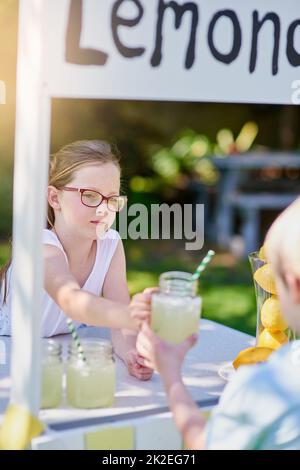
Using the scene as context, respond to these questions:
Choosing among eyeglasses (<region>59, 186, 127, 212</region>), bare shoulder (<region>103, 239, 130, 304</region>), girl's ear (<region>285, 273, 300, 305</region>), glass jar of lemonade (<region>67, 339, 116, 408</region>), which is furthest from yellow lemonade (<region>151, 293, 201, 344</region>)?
bare shoulder (<region>103, 239, 130, 304</region>)

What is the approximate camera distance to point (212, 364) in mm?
2119

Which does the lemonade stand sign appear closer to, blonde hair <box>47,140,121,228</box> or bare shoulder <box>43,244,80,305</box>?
bare shoulder <box>43,244,80,305</box>

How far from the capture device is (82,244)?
233 cm

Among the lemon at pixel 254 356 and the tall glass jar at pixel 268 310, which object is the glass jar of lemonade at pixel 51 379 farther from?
the tall glass jar at pixel 268 310

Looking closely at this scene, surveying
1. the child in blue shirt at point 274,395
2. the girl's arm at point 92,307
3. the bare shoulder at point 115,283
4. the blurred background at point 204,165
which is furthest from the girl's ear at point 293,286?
the blurred background at point 204,165

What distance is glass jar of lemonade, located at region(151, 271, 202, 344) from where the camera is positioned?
1.58m

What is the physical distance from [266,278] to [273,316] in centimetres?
10

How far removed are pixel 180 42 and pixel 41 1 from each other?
31cm

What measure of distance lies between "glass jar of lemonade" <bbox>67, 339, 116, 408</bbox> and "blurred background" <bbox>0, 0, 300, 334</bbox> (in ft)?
16.1

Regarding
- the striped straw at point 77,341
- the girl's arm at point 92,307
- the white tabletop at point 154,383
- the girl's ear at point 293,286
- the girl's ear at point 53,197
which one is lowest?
the white tabletop at point 154,383

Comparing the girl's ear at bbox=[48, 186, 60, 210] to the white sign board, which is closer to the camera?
the white sign board

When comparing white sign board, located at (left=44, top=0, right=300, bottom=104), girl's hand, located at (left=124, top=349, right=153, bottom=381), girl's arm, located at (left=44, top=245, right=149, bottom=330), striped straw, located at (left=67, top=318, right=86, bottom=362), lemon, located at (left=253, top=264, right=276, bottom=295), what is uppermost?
white sign board, located at (left=44, top=0, right=300, bottom=104)

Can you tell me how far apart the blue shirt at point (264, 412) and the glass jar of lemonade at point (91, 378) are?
1.17ft

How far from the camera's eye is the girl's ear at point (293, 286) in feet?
4.45
